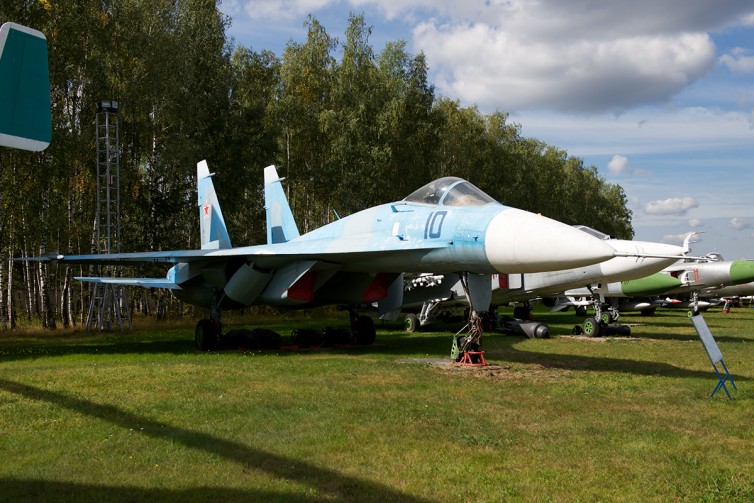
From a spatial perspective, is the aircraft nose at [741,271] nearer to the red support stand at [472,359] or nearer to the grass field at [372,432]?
the grass field at [372,432]

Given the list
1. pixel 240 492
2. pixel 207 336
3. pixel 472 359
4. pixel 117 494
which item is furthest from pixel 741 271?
pixel 117 494

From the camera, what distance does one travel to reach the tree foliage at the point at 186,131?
63.2 feet

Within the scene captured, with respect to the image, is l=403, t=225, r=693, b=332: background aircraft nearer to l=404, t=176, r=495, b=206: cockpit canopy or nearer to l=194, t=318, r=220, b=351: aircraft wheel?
l=404, t=176, r=495, b=206: cockpit canopy

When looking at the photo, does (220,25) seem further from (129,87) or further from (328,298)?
(328,298)

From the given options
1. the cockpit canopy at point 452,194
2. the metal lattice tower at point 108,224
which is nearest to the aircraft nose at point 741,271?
the cockpit canopy at point 452,194

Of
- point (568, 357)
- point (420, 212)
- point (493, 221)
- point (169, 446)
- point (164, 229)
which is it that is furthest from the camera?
point (164, 229)

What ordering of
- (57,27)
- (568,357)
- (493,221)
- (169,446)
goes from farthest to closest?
1. (57,27)
2. (568,357)
3. (493,221)
4. (169,446)

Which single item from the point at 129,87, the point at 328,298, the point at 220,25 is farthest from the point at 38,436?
the point at 220,25

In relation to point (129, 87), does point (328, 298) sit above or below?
below

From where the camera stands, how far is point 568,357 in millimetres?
10883

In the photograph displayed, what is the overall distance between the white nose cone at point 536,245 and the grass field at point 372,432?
1.49m

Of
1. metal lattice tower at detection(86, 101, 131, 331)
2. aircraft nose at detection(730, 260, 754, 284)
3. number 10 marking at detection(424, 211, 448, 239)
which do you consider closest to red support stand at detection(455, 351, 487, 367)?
number 10 marking at detection(424, 211, 448, 239)

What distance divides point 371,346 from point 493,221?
552 cm

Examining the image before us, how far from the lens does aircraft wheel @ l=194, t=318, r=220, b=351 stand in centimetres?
1210
